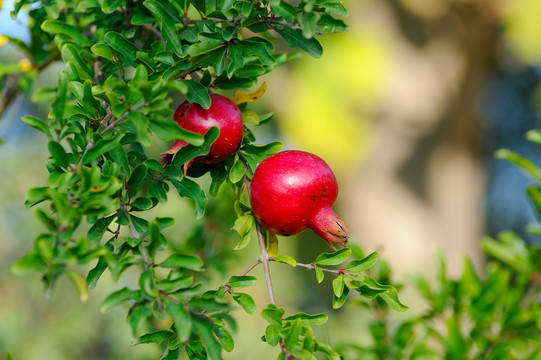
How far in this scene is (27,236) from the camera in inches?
93.1

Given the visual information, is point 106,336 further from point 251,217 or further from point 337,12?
point 337,12

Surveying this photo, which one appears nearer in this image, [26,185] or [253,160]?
[253,160]

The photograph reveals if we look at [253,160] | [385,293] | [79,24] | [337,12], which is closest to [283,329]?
[385,293]

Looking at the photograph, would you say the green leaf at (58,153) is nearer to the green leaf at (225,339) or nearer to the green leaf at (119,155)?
the green leaf at (119,155)

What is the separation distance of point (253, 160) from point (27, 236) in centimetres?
219

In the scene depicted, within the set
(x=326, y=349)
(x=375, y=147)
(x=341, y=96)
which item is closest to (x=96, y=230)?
(x=326, y=349)

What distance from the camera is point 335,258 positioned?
0.50 meters

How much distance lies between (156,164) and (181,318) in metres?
0.17

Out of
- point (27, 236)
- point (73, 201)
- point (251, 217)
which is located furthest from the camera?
point (27, 236)

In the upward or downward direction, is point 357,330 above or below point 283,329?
below

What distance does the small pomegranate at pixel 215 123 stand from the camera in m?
0.52

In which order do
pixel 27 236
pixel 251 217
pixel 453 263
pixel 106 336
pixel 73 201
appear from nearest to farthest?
pixel 73 201, pixel 251 217, pixel 27 236, pixel 106 336, pixel 453 263

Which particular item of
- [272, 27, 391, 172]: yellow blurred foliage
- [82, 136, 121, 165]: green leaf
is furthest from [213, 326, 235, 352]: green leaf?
[272, 27, 391, 172]: yellow blurred foliage

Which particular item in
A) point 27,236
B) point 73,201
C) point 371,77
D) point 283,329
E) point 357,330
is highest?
point 73,201
